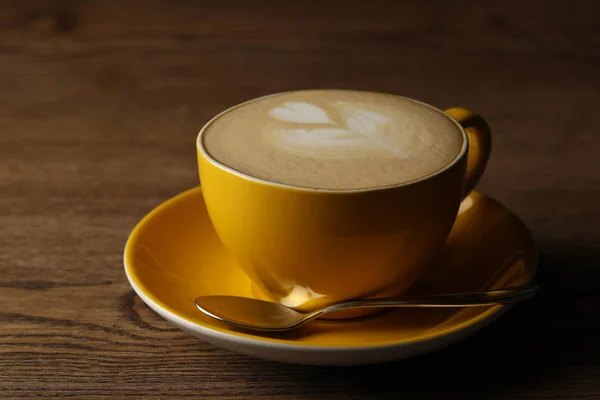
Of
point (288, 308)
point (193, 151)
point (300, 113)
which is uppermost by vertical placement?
point (300, 113)

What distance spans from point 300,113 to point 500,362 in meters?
0.28

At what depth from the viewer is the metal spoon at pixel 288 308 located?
1.94ft

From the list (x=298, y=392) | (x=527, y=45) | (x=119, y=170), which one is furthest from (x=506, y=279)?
(x=527, y=45)

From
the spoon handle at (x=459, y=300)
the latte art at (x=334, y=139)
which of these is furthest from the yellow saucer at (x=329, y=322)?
the latte art at (x=334, y=139)

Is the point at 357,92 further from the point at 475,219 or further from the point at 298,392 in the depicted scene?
the point at 298,392

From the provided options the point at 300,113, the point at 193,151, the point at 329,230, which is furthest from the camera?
the point at 193,151

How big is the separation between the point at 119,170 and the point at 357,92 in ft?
1.47

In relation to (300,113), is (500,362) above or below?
below

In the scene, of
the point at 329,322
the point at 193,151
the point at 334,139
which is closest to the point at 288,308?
the point at 329,322

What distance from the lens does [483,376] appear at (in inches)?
23.7

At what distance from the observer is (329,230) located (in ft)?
1.90

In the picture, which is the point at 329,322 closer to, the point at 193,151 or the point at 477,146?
the point at 477,146

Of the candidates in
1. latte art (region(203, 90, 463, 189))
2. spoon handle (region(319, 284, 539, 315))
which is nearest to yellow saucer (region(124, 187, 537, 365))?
spoon handle (region(319, 284, 539, 315))

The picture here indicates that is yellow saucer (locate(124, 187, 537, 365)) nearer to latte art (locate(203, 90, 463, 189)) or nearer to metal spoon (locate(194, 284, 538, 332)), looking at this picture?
metal spoon (locate(194, 284, 538, 332))
